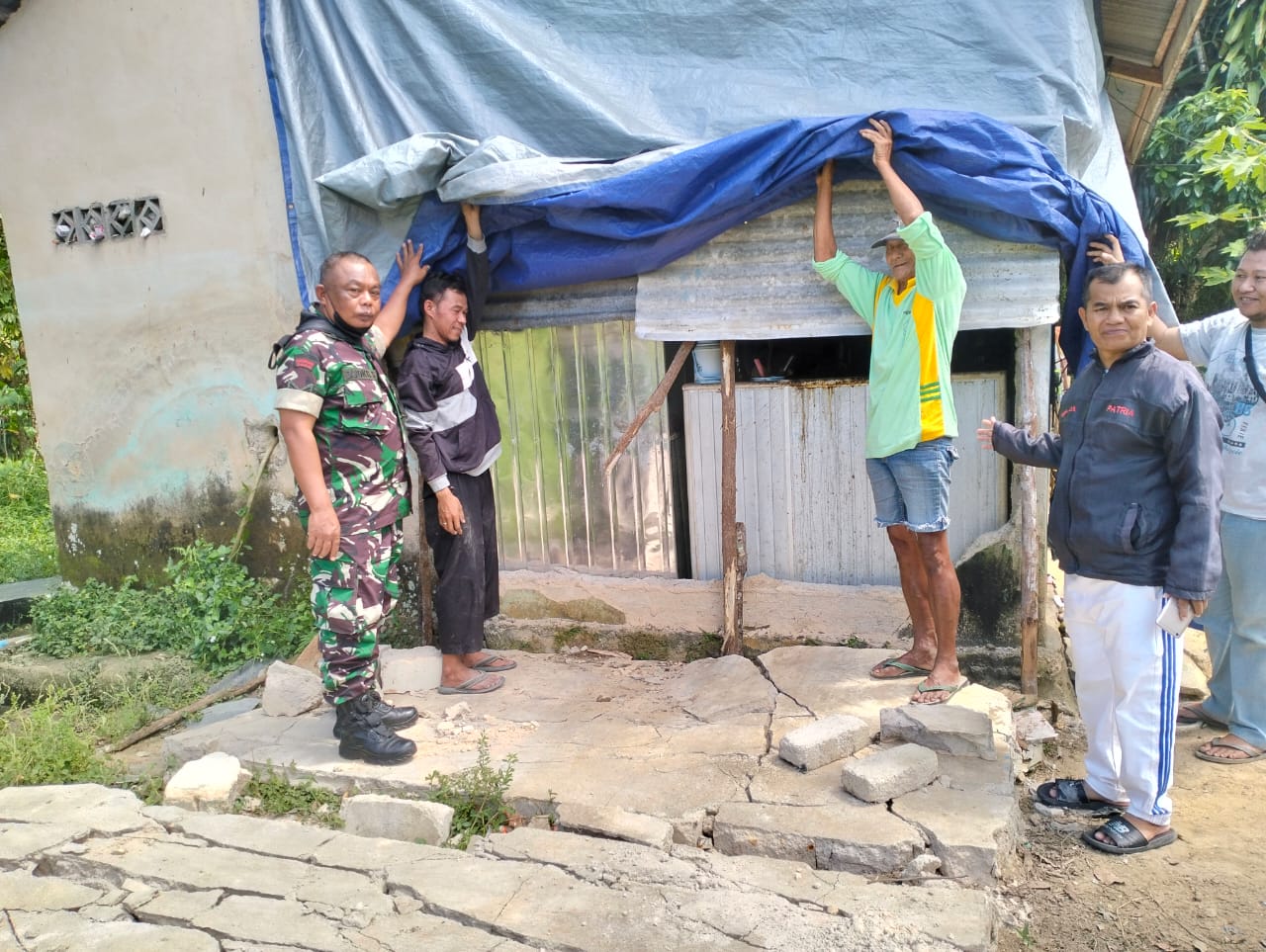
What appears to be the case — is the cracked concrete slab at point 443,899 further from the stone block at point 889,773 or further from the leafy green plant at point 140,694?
the leafy green plant at point 140,694

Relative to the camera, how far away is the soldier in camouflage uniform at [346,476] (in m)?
3.74

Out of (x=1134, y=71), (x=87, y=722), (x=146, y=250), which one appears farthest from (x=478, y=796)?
(x=1134, y=71)

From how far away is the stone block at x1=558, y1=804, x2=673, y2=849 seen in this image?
3244 millimetres

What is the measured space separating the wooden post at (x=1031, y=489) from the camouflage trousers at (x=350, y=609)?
9.33 feet

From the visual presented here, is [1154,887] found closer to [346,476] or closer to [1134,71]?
[346,476]

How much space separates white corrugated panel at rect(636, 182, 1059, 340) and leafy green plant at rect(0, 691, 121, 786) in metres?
3.17

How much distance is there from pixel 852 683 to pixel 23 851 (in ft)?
10.5

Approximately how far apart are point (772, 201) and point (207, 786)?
3.34m

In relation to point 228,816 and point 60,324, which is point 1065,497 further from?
point 60,324

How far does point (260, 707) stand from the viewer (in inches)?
187

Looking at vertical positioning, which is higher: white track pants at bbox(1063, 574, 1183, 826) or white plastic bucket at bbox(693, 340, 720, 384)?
white plastic bucket at bbox(693, 340, 720, 384)

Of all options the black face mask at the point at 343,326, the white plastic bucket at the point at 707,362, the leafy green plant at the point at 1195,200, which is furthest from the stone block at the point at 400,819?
the leafy green plant at the point at 1195,200

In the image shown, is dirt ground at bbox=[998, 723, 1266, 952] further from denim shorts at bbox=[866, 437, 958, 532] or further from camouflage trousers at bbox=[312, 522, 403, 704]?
camouflage trousers at bbox=[312, 522, 403, 704]

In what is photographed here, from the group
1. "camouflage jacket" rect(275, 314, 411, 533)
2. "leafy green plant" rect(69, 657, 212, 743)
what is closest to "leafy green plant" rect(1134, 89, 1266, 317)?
"camouflage jacket" rect(275, 314, 411, 533)
